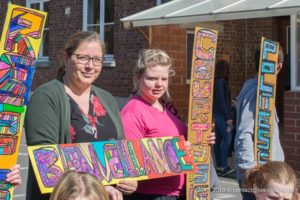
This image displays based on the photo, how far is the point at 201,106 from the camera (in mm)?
3777

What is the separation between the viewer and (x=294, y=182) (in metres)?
2.90

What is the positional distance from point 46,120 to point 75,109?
219mm

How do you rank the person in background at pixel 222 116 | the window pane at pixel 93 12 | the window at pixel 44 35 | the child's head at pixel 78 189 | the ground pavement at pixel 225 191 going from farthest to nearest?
the window at pixel 44 35 → the window pane at pixel 93 12 → the person in background at pixel 222 116 → the ground pavement at pixel 225 191 → the child's head at pixel 78 189

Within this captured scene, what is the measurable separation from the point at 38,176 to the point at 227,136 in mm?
5644

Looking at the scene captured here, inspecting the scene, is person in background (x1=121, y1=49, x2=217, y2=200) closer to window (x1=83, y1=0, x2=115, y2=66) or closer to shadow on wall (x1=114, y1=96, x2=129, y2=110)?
shadow on wall (x1=114, y1=96, x2=129, y2=110)

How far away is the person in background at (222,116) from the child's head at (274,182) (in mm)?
4851

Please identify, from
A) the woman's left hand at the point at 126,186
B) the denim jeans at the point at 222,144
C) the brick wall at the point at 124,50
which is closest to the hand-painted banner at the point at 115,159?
the woman's left hand at the point at 126,186

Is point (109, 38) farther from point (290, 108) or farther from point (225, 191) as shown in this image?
point (225, 191)

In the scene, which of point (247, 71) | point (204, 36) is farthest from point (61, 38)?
point (204, 36)

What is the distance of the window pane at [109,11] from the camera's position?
13.2 meters

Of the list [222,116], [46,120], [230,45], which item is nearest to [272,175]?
[46,120]

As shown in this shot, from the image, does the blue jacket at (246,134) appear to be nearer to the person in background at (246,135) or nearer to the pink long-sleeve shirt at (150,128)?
the person in background at (246,135)

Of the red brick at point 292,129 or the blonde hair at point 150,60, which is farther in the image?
the red brick at point 292,129

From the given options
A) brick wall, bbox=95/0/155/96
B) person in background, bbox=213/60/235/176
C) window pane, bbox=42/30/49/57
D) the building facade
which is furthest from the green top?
window pane, bbox=42/30/49/57
